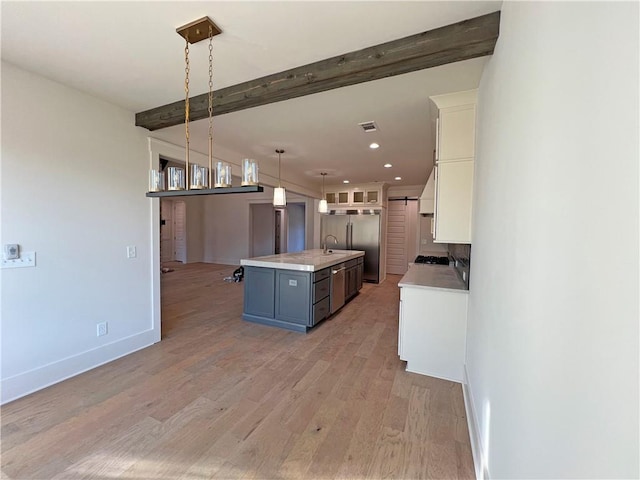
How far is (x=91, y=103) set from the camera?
2594mm

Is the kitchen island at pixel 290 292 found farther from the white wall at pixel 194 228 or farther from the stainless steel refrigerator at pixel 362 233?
the white wall at pixel 194 228

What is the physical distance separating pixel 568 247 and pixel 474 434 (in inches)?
64.1

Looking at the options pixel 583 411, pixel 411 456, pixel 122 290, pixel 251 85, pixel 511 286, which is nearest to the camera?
pixel 583 411

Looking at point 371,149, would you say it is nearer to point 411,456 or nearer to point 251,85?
point 251,85

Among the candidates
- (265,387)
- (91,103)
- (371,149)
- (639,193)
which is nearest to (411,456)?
(265,387)

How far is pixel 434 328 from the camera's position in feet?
8.48

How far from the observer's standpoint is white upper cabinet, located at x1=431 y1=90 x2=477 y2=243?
2.37 metres

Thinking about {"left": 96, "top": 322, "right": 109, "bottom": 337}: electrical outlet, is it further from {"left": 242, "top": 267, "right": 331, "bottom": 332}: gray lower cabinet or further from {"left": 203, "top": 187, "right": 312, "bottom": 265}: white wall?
{"left": 203, "top": 187, "right": 312, "bottom": 265}: white wall

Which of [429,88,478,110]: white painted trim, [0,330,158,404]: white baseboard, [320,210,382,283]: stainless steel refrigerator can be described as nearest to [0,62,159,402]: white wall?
[0,330,158,404]: white baseboard

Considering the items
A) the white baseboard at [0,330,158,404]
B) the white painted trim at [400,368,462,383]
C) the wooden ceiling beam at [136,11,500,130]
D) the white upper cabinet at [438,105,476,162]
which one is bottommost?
the white painted trim at [400,368,462,383]

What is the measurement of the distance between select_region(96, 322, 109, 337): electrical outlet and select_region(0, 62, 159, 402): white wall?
0.04 metres

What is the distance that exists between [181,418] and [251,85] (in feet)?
8.62

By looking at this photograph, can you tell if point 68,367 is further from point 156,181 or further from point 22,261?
point 156,181

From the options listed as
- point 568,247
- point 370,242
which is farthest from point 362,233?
point 568,247
